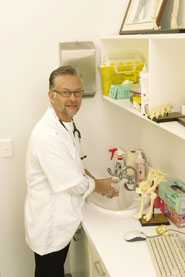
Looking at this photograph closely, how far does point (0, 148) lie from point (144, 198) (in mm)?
917

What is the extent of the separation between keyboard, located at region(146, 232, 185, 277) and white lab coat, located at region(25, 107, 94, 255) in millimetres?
432

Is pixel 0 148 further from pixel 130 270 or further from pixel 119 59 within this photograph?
pixel 130 270

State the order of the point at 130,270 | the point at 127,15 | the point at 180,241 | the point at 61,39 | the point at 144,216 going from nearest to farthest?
1. the point at 130,270
2. the point at 180,241
3. the point at 144,216
4. the point at 127,15
5. the point at 61,39

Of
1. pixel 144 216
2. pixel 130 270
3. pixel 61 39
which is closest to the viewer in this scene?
pixel 130 270

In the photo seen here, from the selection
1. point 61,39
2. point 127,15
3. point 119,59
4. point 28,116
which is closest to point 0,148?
point 28,116

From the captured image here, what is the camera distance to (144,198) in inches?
75.4

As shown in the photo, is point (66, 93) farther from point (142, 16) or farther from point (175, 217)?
point (175, 217)

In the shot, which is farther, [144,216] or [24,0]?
[24,0]

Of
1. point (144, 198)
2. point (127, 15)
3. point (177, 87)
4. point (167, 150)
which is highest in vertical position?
point (127, 15)

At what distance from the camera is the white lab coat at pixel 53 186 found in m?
1.81

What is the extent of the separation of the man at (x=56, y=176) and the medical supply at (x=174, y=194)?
1.20 ft

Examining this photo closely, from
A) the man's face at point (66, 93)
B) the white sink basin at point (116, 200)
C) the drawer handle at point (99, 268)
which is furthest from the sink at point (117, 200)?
the man's face at point (66, 93)

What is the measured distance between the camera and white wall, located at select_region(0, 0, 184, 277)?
2156 millimetres

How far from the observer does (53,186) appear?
1834mm
